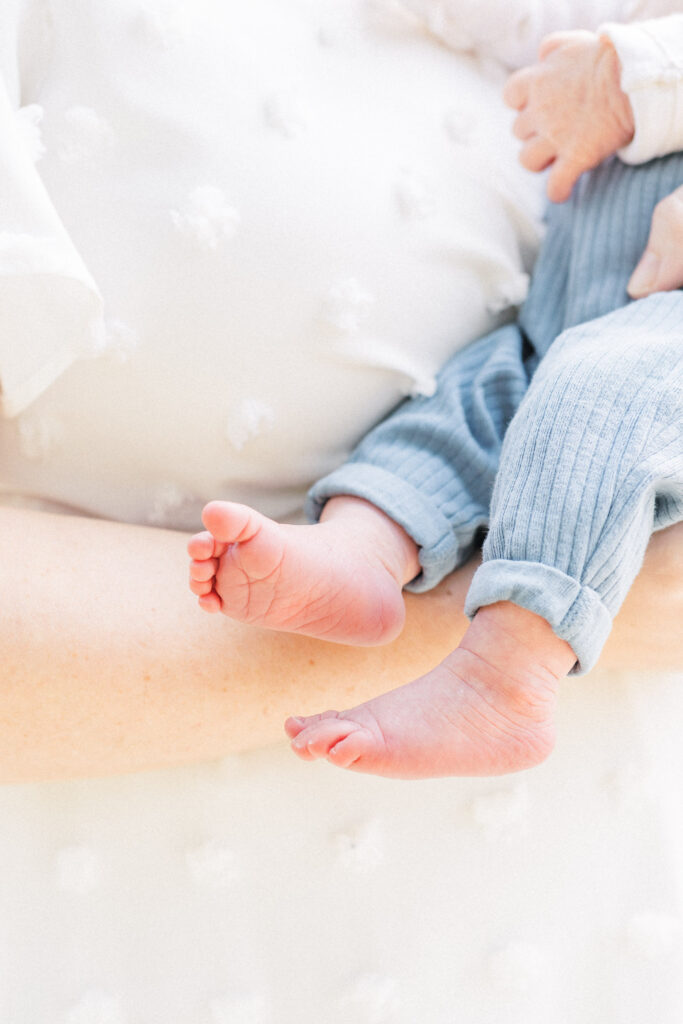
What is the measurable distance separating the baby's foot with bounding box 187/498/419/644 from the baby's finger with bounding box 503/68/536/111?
47cm

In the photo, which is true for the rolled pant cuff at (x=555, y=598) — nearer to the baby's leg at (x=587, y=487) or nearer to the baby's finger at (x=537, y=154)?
the baby's leg at (x=587, y=487)

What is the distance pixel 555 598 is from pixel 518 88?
0.58 meters

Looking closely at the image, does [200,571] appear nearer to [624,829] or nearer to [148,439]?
[148,439]

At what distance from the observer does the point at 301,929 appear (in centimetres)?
89

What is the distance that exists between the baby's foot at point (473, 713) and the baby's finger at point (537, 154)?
1.71 ft

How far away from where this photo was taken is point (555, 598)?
2.06 ft

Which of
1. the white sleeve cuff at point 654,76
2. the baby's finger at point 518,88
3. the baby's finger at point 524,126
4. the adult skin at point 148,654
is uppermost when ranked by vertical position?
the white sleeve cuff at point 654,76

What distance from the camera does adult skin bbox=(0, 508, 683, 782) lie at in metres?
0.75

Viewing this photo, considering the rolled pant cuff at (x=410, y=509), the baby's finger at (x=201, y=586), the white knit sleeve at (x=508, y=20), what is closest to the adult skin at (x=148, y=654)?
the rolled pant cuff at (x=410, y=509)

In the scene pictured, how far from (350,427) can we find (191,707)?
1.02 feet

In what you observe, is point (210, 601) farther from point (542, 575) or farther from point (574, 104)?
point (574, 104)

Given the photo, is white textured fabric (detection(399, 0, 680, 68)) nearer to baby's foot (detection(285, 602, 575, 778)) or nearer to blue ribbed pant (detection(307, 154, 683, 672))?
blue ribbed pant (detection(307, 154, 683, 672))

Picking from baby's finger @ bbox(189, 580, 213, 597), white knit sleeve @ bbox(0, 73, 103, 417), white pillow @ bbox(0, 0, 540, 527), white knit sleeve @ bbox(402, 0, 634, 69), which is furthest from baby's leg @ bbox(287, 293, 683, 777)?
white knit sleeve @ bbox(402, 0, 634, 69)

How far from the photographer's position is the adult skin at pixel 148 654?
75cm
